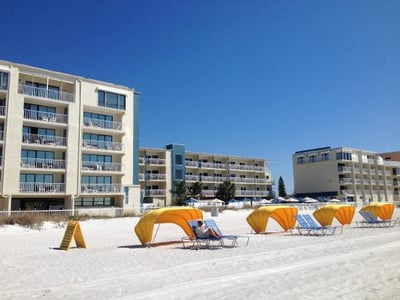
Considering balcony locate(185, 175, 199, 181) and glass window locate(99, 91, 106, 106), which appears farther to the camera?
balcony locate(185, 175, 199, 181)

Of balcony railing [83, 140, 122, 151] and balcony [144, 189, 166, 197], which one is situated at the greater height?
balcony railing [83, 140, 122, 151]

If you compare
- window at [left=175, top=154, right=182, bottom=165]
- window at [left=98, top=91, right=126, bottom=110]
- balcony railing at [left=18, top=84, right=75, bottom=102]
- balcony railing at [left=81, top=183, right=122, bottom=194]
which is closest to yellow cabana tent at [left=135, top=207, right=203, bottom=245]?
balcony railing at [left=81, top=183, right=122, bottom=194]

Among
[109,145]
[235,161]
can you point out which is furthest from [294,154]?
[109,145]

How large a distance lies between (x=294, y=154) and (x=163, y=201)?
118ft

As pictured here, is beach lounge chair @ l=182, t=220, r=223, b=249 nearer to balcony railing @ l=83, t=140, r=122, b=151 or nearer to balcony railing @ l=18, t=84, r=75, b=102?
balcony railing @ l=83, t=140, r=122, b=151

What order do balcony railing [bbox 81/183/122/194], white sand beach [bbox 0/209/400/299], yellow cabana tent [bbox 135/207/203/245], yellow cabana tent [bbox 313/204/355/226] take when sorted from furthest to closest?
balcony railing [bbox 81/183/122/194], yellow cabana tent [bbox 313/204/355/226], yellow cabana tent [bbox 135/207/203/245], white sand beach [bbox 0/209/400/299]

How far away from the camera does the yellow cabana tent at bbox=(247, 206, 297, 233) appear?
19.8m

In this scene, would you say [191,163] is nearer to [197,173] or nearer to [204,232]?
[197,173]

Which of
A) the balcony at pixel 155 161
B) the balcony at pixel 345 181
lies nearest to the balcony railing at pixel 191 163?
the balcony at pixel 155 161

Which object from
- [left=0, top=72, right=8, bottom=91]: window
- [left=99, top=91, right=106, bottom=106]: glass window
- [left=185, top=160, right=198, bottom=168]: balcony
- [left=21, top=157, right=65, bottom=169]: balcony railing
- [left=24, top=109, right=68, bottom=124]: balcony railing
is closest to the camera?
[left=0, top=72, right=8, bottom=91]: window

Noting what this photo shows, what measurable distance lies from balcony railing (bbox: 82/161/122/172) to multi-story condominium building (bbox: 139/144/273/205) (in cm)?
1039

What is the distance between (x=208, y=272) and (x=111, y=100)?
1256 inches

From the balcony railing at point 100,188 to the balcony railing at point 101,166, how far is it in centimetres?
149

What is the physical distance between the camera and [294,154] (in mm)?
79562
